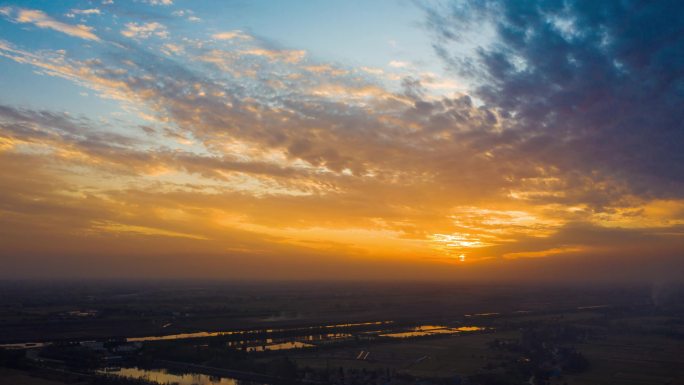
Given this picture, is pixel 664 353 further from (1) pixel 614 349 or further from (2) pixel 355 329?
(2) pixel 355 329

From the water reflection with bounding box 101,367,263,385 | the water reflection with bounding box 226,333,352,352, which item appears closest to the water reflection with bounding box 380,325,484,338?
the water reflection with bounding box 226,333,352,352

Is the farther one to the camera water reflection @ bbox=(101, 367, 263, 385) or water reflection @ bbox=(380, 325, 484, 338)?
water reflection @ bbox=(380, 325, 484, 338)

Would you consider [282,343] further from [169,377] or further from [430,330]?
[430,330]

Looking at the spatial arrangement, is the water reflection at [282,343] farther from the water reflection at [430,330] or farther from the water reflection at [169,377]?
the water reflection at [169,377]

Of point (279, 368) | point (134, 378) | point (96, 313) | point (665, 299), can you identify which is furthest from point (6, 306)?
point (665, 299)

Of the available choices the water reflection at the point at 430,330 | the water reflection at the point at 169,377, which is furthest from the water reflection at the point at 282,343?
the water reflection at the point at 169,377

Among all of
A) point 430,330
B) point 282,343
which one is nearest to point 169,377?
point 282,343

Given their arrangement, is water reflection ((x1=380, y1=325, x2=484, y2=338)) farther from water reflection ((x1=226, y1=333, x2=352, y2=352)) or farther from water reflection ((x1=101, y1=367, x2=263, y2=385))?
water reflection ((x1=101, y1=367, x2=263, y2=385))

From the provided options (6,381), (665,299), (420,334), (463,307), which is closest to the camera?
(6,381)
